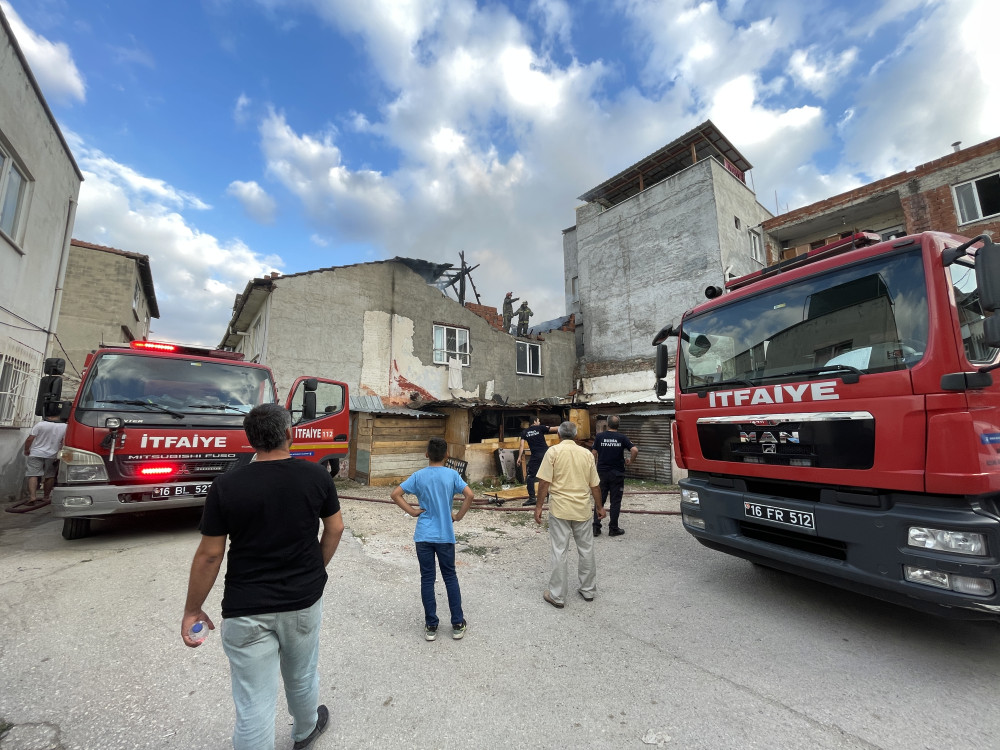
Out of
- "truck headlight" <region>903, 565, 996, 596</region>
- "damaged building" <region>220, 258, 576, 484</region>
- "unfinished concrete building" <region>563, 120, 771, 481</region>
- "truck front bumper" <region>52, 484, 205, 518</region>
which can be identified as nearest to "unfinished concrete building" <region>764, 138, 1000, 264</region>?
"unfinished concrete building" <region>563, 120, 771, 481</region>

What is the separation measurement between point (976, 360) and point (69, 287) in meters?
23.5

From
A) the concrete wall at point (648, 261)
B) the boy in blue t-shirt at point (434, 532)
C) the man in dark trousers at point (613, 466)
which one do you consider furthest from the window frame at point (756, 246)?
the boy in blue t-shirt at point (434, 532)

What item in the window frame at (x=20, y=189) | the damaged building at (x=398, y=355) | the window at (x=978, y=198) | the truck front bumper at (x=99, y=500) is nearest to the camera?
the truck front bumper at (x=99, y=500)

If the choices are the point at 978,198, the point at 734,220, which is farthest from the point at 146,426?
the point at 978,198

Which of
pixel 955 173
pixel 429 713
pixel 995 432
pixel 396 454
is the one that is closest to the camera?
pixel 429 713

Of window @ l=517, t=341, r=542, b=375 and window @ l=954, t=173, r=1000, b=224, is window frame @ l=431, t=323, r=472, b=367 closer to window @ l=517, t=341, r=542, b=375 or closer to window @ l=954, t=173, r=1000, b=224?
window @ l=517, t=341, r=542, b=375

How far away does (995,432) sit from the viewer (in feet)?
9.43

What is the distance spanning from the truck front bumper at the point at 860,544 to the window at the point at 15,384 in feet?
37.1

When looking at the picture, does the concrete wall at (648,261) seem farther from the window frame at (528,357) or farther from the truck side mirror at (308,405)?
the truck side mirror at (308,405)

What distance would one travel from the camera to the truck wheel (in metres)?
5.54

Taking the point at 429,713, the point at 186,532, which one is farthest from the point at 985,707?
the point at 186,532

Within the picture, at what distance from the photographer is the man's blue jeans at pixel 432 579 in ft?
11.0

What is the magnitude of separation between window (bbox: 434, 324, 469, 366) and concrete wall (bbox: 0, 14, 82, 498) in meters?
9.85

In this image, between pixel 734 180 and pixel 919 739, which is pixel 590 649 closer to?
pixel 919 739
